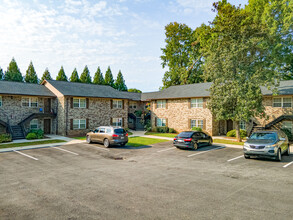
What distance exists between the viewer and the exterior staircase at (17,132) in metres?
23.0

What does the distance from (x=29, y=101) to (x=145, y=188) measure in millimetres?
24109

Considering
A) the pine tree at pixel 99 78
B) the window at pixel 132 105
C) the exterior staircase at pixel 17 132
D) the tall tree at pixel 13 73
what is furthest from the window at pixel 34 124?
the pine tree at pixel 99 78

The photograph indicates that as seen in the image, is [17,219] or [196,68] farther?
[196,68]

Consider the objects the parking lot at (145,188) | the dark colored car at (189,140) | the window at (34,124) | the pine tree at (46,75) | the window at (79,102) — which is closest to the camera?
the parking lot at (145,188)

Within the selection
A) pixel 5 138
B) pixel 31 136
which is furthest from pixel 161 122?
pixel 5 138

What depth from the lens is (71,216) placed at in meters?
5.64

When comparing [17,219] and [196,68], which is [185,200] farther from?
[196,68]

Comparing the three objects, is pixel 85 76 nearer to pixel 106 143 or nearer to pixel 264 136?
pixel 106 143

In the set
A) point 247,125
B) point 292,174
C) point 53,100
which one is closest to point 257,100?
point 247,125

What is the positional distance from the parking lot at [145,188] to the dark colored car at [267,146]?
53cm

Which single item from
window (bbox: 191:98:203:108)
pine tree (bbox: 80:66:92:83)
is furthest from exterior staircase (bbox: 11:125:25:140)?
pine tree (bbox: 80:66:92:83)

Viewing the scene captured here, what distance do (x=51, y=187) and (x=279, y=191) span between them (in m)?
8.73

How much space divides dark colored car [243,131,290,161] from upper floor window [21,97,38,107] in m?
25.2

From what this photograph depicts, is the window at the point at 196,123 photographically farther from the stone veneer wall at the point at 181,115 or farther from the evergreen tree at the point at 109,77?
the evergreen tree at the point at 109,77
